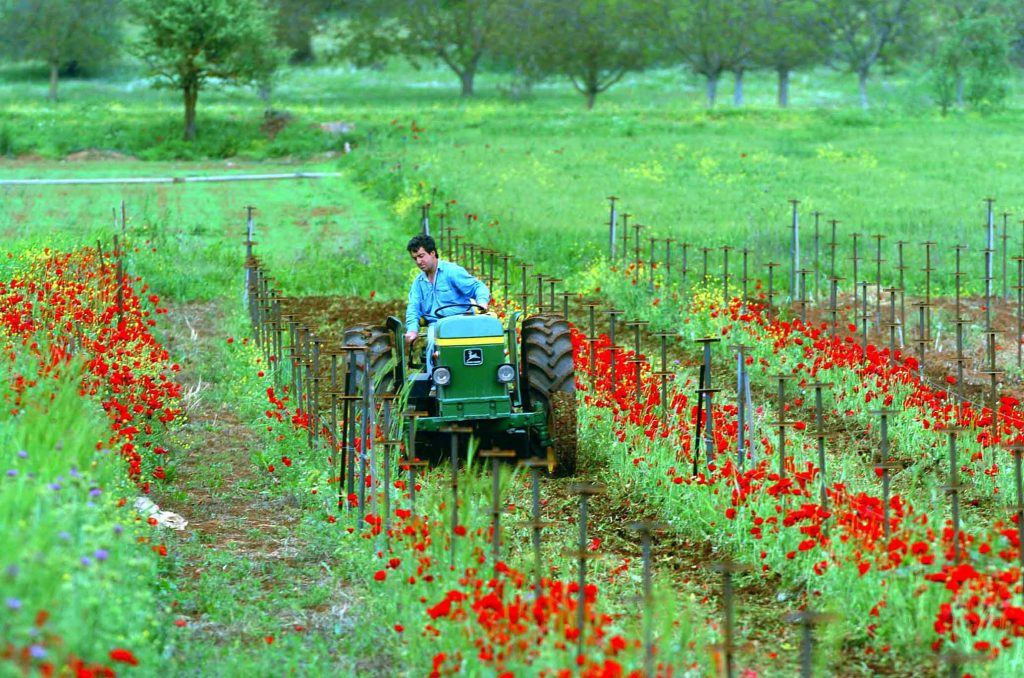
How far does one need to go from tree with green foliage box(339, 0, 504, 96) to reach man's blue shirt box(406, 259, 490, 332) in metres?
46.8

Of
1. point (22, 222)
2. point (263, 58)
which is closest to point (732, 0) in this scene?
point (263, 58)

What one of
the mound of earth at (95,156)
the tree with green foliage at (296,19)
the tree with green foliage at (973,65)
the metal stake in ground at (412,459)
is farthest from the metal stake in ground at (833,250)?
the tree with green foliage at (296,19)

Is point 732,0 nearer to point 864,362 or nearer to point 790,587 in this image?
point 864,362

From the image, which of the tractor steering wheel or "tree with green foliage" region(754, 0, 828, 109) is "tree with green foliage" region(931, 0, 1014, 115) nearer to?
"tree with green foliage" region(754, 0, 828, 109)

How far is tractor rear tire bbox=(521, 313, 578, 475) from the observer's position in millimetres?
10461

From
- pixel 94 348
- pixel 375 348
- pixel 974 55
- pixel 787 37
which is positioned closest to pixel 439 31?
pixel 787 37

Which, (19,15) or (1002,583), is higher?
(19,15)

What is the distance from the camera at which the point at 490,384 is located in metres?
10.4

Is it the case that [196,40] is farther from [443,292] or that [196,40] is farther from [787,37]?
[443,292]

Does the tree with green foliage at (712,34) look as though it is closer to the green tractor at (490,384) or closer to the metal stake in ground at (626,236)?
the metal stake in ground at (626,236)

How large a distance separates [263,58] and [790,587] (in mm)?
35356

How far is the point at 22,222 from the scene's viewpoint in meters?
24.3

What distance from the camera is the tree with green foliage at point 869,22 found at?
2239 inches

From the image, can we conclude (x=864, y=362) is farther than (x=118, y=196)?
No
